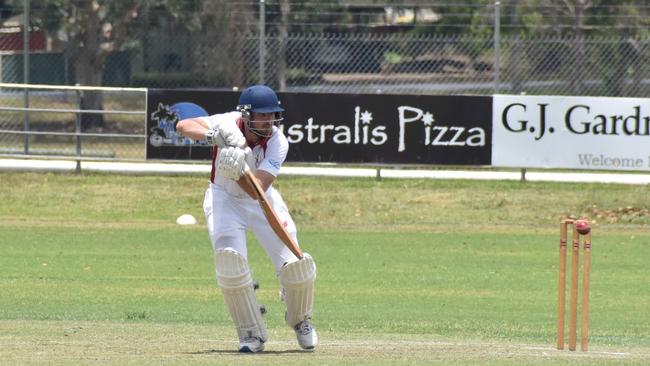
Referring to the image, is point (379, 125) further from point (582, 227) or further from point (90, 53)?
point (582, 227)

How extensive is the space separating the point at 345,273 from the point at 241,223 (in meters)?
7.03

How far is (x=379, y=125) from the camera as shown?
76.1 ft

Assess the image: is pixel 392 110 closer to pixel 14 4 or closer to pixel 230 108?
pixel 230 108

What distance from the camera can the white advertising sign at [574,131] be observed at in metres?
22.6

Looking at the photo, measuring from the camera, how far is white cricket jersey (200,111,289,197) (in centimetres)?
987

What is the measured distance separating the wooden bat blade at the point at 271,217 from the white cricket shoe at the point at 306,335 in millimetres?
535

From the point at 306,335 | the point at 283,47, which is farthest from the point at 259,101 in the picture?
the point at 283,47

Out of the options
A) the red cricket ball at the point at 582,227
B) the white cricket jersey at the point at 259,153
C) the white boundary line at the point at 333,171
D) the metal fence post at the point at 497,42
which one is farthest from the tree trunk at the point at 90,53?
the red cricket ball at the point at 582,227

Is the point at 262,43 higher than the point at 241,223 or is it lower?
higher

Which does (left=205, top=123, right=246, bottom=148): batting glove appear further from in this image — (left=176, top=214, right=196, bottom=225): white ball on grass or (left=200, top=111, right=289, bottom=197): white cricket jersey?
(left=176, top=214, right=196, bottom=225): white ball on grass

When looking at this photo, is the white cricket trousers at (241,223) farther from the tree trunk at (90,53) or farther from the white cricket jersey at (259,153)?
the tree trunk at (90,53)

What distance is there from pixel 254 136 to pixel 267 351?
150cm

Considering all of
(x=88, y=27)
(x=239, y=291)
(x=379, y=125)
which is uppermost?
(x=88, y=27)

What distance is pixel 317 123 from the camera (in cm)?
2317
